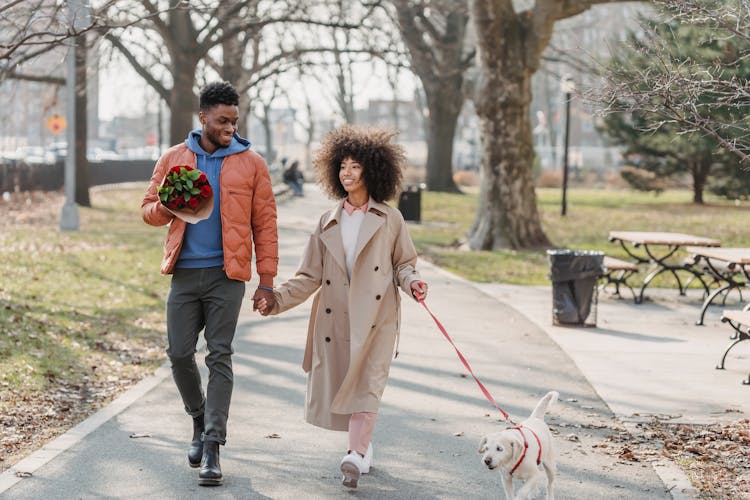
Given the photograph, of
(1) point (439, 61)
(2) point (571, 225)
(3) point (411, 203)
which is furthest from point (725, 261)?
(1) point (439, 61)

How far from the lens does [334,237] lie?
236 inches

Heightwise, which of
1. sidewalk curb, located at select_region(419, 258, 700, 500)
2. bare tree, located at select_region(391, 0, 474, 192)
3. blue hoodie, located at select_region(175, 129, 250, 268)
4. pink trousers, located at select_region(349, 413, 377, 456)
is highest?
bare tree, located at select_region(391, 0, 474, 192)

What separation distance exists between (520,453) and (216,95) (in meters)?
2.36

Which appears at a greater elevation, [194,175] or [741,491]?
[194,175]

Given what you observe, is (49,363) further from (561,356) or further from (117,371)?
(561,356)

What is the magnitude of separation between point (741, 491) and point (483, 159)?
1584cm

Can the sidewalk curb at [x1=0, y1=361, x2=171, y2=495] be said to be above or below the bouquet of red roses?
below

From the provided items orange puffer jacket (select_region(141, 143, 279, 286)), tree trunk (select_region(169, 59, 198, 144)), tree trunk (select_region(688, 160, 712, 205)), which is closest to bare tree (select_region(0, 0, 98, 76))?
orange puffer jacket (select_region(141, 143, 279, 286))

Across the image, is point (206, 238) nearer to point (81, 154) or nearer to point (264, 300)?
point (264, 300)

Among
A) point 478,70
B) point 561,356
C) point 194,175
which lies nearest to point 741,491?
point 194,175

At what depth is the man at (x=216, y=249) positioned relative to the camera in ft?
19.4

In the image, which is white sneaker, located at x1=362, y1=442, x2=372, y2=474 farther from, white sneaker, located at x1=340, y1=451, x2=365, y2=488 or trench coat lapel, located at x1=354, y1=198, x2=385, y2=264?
trench coat lapel, located at x1=354, y1=198, x2=385, y2=264

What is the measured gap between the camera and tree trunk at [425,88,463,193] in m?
41.5

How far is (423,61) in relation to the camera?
33.2 m
